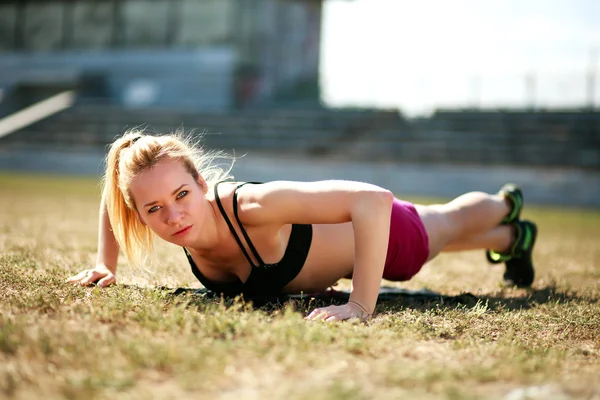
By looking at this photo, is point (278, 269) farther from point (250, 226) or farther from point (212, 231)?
point (212, 231)

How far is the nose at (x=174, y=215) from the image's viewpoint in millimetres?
3094

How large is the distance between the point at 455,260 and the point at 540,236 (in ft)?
9.86

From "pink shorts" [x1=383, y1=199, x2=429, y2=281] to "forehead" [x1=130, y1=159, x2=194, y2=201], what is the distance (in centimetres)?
149

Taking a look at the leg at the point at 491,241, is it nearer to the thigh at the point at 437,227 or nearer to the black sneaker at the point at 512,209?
the black sneaker at the point at 512,209

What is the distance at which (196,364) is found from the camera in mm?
2115

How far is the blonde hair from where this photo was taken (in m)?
3.22

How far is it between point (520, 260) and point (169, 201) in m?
2.87

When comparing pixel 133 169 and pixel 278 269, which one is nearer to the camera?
pixel 133 169

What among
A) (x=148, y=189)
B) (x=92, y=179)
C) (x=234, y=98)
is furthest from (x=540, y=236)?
(x=234, y=98)

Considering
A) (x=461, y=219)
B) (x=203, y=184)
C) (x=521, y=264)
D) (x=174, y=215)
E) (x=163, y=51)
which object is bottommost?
(x=521, y=264)

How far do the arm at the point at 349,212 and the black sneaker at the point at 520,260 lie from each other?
196 cm

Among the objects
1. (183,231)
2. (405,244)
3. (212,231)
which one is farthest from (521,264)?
(183,231)

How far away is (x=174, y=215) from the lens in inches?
122

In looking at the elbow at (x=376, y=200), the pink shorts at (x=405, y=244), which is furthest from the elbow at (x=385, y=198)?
the pink shorts at (x=405, y=244)
